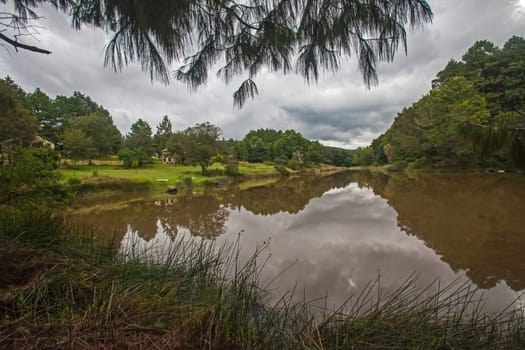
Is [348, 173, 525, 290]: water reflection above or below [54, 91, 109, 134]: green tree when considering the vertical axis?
below

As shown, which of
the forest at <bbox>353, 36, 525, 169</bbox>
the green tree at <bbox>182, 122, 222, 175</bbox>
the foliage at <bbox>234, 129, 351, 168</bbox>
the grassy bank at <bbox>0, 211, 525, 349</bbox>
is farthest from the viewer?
the foliage at <bbox>234, 129, 351, 168</bbox>

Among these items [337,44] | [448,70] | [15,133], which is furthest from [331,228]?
[448,70]

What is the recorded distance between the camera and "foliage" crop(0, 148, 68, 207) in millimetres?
3490

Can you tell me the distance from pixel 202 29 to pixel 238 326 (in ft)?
8.20

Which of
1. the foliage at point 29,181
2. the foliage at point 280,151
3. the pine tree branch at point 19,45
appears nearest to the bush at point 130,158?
the foliage at point 280,151

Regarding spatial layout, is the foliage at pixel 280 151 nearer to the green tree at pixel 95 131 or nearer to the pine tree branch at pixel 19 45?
the green tree at pixel 95 131

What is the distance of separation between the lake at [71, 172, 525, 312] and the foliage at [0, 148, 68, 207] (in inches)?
54.4

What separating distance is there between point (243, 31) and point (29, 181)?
13.1ft

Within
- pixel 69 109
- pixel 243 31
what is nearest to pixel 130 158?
pixel 69 109

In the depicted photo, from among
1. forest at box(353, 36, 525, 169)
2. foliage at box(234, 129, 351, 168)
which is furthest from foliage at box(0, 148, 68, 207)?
foliage at box(234, 129, 351, 168)

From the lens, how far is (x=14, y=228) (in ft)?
10.7

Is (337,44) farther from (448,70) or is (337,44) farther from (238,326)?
(448,70)

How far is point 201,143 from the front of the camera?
96.6 feet

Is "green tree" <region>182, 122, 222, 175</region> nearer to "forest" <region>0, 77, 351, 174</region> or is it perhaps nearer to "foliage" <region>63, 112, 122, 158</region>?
"forest" <region>0, 77, 351, 174</region>
